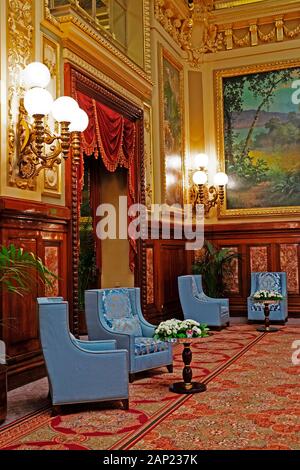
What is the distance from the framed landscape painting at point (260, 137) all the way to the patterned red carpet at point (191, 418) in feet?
15.6

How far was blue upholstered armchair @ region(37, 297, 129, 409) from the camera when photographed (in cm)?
394

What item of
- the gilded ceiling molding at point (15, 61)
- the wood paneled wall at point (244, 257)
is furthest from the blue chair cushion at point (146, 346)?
the wood paneled wall at point (244, 257)

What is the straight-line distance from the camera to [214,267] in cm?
948

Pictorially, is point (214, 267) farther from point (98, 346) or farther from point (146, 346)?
point (98, 346)

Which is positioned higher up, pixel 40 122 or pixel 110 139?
pixel 110 139

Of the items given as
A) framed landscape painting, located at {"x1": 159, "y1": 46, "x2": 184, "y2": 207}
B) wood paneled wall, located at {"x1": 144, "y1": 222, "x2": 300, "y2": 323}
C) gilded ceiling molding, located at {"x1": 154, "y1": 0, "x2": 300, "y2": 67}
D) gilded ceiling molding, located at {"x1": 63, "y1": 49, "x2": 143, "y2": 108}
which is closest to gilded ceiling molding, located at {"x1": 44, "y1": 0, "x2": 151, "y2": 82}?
gilded ceiling molding, located at {"x1": 63, "y1": 49, "x2": 143, "y2": 108}

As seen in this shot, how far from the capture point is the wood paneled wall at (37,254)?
4.71 metres

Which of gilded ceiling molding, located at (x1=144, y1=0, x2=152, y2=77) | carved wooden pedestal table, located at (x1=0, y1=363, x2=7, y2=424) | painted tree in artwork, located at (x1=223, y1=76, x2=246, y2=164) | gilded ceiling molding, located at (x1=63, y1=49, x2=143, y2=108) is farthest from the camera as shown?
painted tree in artwork, located at (x1=223, y1=76, x2=246, y2=164)

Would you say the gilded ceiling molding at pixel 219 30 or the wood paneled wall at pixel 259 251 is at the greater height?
the gilded ceiling molding at pixel 219 30

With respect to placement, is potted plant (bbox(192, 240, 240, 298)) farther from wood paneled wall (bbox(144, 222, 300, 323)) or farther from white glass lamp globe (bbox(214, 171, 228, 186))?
white glass lamp globe (bbox(214, 171, 228, 186))

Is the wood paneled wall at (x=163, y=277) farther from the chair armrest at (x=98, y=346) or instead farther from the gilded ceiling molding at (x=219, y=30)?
the gilded ceiling molding at (x=219, y=30)

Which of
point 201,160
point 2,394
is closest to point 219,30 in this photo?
point 201,160

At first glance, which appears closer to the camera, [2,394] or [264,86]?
[2,394]

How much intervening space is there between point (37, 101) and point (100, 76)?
6.97ft
